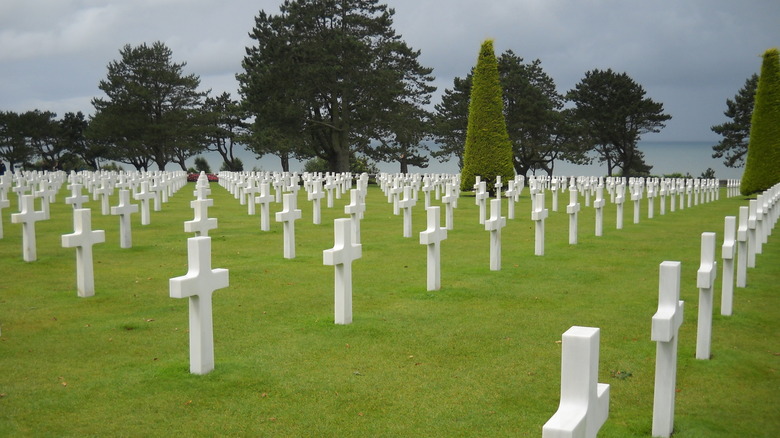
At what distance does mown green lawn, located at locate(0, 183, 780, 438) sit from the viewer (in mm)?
4441

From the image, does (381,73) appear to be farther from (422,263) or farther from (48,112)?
(48,112)

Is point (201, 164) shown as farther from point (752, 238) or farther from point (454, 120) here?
point (752, 238)

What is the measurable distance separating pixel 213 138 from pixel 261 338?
2533 inches

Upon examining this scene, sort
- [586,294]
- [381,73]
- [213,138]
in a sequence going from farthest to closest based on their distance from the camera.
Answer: [213,138], [381,73], [586,294]

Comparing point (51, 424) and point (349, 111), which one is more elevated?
point (349, 111)

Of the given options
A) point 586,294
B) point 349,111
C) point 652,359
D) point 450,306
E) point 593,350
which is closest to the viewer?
point 593,350

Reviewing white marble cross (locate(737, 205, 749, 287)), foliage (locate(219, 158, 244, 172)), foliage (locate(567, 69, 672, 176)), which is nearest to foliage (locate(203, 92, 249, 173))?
foliage (locate(219, 158, 244, 172))

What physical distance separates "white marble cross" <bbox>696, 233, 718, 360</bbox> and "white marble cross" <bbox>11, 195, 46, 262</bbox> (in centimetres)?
878

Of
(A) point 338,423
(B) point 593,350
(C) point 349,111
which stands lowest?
(A) point 338,423

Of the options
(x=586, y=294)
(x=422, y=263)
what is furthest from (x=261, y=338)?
(x=422, y=263)

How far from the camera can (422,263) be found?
10.7 metres

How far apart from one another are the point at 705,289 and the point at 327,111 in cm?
4147

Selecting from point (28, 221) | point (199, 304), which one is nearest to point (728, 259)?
point (199, 304)

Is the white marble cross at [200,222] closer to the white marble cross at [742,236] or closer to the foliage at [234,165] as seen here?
the white marble cross at [742,236]
